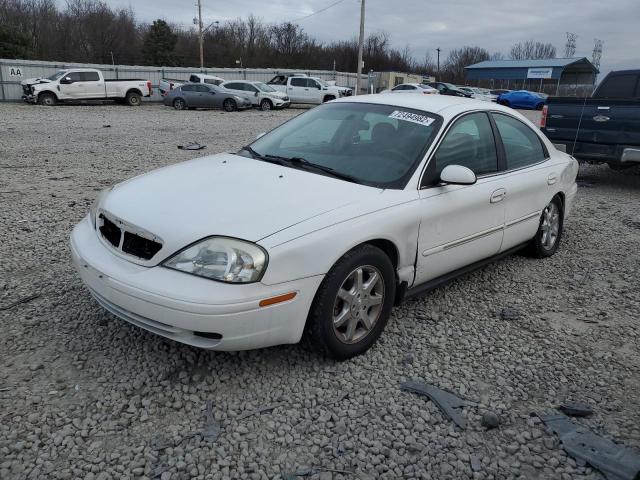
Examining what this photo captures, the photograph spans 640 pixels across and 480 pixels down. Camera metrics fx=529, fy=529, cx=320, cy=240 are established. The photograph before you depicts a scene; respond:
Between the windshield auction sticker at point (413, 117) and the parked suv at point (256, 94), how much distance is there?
74.6 ft

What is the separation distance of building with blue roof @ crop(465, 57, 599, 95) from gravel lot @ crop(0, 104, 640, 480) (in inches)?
2606

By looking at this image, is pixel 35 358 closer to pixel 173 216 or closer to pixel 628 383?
pixel 173 216

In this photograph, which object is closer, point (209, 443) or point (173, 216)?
point (209, 443)

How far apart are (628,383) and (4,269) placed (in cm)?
460

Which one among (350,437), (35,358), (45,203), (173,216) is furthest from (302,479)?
(45,203)

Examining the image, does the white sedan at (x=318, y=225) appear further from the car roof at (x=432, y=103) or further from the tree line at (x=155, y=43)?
the tree line at (x=155, y=43)

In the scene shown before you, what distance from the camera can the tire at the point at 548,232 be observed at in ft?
16.4

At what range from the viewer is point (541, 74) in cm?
6444

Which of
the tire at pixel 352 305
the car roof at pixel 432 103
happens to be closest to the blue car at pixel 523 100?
the car roof at pixel 432 103

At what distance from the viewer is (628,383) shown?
10.2 feet

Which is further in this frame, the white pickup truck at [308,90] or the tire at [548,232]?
the white pickup truck at [308,90]

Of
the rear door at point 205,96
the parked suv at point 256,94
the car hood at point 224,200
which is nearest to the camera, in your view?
the car hood at point 224,200

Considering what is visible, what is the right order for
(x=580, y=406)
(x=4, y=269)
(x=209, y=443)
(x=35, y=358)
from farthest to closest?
(x=4, y=269), (x=35, y=358), (x=580, y=406), (x=209, y=443)

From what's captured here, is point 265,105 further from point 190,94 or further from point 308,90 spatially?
point 190,94
